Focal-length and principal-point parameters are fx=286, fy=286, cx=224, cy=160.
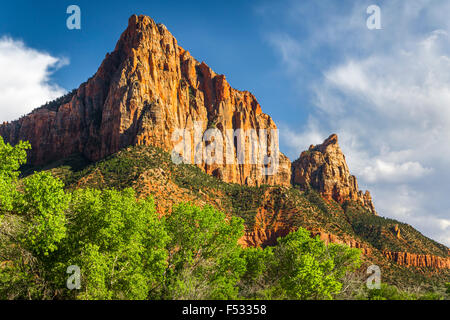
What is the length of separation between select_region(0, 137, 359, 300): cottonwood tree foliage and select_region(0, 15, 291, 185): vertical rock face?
84.6 meters

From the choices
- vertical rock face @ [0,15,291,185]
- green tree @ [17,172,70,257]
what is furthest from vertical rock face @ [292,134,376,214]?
green tree @ [17,172,70,257]

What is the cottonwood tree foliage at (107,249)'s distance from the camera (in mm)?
17156

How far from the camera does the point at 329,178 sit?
182000 millimetres

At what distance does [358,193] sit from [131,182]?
160 m

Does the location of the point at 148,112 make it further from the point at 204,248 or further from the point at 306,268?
the point at 306,268

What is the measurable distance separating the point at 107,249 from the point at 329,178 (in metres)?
177

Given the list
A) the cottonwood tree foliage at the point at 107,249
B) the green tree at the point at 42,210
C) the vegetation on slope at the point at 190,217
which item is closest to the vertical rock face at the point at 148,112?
the vegetation on slope at the point at 190,217

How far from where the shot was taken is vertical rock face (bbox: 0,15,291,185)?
117m

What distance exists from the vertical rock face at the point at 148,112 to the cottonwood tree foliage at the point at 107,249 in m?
84.6

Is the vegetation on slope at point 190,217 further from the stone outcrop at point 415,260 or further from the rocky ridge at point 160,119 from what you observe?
the stone outcrop at point 415,260
